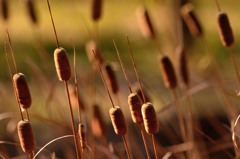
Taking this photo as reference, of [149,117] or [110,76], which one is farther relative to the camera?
[110,76]

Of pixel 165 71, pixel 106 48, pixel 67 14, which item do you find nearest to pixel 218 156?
pixel 165 71

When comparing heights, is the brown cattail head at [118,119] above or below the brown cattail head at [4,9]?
below

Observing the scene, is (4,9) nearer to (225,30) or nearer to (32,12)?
(32,12)

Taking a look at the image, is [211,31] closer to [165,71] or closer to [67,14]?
[67,14]

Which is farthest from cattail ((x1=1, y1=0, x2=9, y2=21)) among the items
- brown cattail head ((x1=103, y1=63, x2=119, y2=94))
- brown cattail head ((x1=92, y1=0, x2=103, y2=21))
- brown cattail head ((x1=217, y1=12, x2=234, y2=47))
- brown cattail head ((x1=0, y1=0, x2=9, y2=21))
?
brown cattail head ((x1=217, y1=12, x2=234, y2=47))

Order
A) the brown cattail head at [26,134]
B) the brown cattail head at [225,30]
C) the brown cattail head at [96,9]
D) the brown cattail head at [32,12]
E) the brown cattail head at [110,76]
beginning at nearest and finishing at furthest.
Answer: the brown cattail head at [26,134] → the brown cattail head at [225,30] → the brown cattail head at [110,76] → the brown cattail head at [96,9] → the brown cattail head at [32,12]

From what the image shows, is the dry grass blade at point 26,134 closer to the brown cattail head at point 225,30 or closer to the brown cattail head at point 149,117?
the brown cattail head at point 149,117

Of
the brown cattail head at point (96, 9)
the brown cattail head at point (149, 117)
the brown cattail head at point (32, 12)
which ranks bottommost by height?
the brown cattail head at point (149, 117)

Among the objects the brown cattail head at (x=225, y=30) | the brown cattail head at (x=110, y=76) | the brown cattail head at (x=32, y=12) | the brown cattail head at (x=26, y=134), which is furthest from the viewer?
the brown cattail head at (x=32, y=12)

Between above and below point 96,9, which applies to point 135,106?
below

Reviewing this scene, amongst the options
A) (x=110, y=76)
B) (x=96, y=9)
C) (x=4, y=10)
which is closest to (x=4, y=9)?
(x=4, y=10)

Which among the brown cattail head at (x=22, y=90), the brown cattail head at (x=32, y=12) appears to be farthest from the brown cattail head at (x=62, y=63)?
the brown cattail head at (x=32, y=12)
